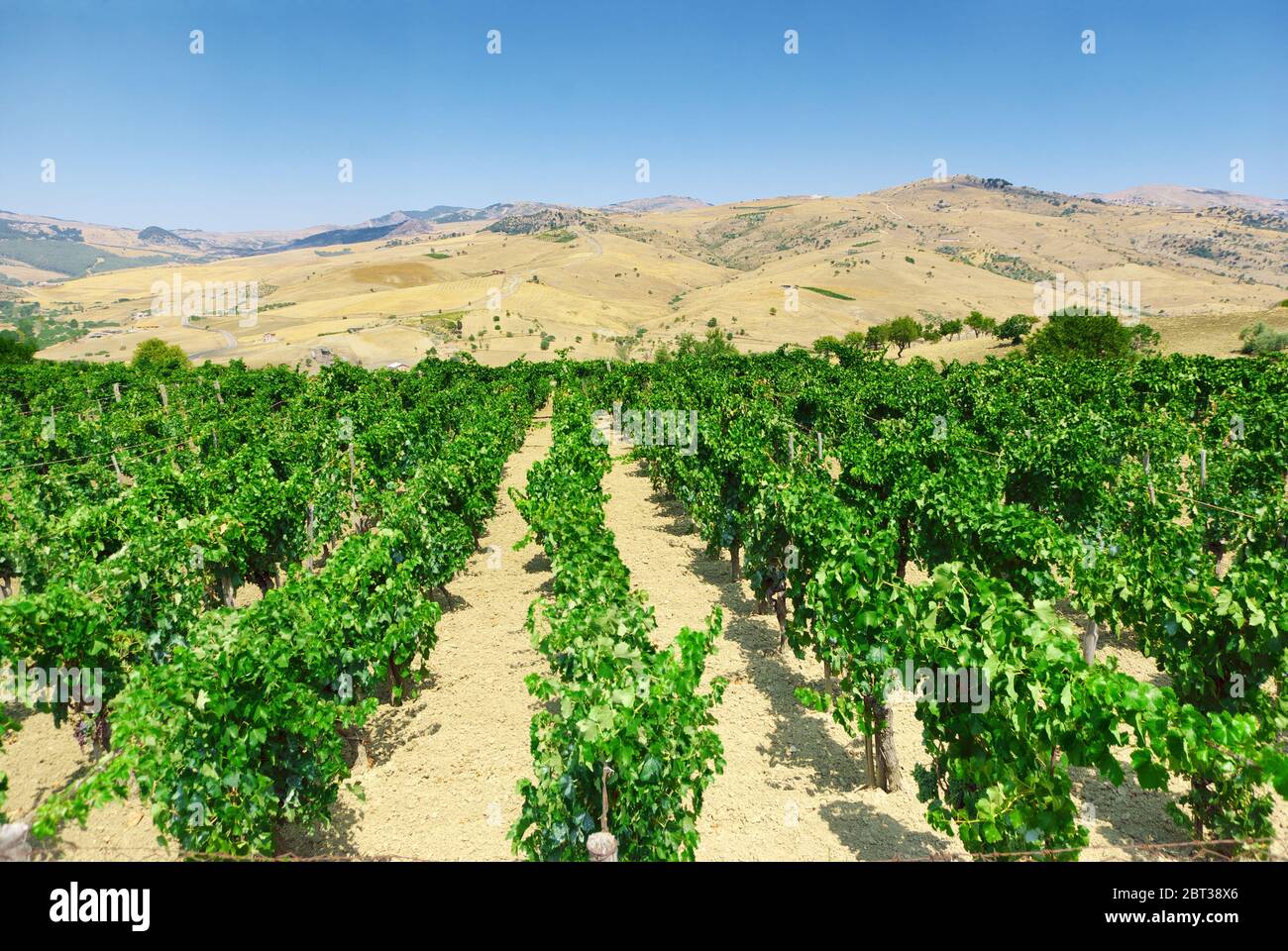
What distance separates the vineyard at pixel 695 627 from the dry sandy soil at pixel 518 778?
0.22m

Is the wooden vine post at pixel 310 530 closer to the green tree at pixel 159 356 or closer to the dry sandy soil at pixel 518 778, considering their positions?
the dry sandy soil at pixel 518 778

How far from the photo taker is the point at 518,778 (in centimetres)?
817

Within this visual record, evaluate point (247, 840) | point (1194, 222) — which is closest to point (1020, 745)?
point (247, 840)

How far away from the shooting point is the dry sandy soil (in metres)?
7.00

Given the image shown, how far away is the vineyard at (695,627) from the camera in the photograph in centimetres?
542

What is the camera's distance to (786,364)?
3609 cm

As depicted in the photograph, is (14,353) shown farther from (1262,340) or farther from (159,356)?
(1262,340)

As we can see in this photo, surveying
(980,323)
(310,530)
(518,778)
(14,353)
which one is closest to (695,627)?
(518,778)

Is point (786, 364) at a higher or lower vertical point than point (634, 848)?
higher

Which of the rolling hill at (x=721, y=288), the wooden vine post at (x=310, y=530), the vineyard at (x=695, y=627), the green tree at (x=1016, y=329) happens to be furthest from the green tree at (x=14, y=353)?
the green tree at (x=1016, y=329)

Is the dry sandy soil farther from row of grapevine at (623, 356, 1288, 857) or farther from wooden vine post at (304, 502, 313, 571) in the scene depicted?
→ wooden vine post at (304, 502, 313, 571)

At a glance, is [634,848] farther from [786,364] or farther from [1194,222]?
[1194,222]

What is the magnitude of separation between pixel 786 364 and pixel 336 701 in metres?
32.0
